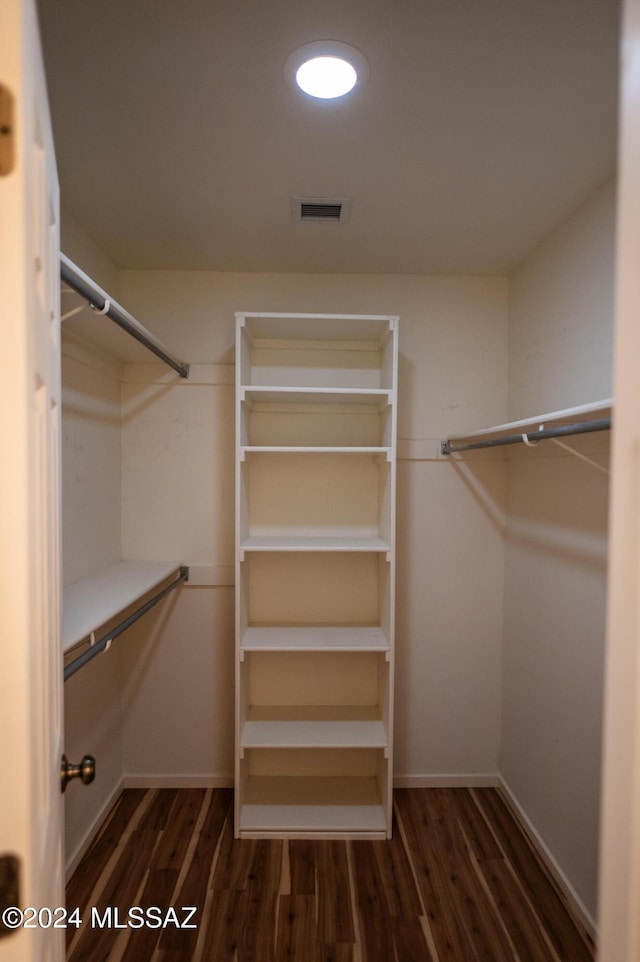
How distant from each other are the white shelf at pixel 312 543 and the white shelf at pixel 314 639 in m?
0.43

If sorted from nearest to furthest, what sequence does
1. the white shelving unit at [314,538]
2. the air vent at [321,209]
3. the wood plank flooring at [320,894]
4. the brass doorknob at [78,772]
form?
the brass doorknob at [78,772] → the wood plank flooring at [320,894] → the air vent at [321,209] → the white shelving unit at [314,538]

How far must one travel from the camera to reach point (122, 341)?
2.09 m

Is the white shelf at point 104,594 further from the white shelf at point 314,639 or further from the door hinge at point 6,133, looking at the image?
the door hinge at point 6,133

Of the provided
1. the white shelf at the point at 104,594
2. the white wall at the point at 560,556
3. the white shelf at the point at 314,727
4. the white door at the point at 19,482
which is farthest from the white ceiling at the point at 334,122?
the white shelf at the point at 314,727

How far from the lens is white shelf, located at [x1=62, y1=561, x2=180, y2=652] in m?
1.38

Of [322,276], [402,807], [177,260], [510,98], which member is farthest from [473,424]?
[402,807]

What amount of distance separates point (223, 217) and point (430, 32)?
1.06m

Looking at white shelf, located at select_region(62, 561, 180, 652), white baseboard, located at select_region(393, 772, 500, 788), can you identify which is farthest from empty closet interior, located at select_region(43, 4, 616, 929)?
white shelf, located at select_region(62, 561, 180, 652)

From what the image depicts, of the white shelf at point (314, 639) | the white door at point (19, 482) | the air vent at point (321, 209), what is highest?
the air vent at point (321, 209)

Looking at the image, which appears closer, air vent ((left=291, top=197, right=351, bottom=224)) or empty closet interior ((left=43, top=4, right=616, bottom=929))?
air vent ((left=291, top=197, right=351, bottom=224))

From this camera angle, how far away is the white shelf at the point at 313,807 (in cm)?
220

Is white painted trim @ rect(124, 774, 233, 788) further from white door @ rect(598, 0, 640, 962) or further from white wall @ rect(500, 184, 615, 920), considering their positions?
white door @ rect(598, 0, 640, 962)

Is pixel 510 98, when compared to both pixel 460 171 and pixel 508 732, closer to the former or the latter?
pixel 460 171

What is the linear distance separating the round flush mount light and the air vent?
1.65 feet
